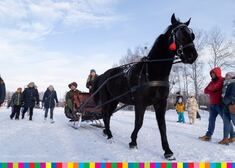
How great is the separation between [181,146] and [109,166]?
9.88 ft

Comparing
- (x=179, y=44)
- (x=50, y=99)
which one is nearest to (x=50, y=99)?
(x=50, y=99)

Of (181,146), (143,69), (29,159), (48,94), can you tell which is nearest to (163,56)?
(143,69)

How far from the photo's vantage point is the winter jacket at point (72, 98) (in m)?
10.7

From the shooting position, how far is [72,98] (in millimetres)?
10875

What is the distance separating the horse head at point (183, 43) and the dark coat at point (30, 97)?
11497mm

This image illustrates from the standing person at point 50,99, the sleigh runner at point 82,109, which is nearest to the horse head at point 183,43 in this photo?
the sleigh runner at point 82,109

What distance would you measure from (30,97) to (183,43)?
11881 millimetres

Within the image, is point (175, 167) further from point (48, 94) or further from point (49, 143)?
point (48, 94)

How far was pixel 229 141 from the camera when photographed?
25.5 ft

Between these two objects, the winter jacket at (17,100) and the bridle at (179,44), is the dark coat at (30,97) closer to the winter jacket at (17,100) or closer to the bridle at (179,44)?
the winter jacket at (17,100)

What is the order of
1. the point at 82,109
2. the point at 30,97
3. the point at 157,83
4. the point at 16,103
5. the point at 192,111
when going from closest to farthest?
1. the point at 157,83
2. the point at 82,109
3. the point at 30,97
4. the point at 16,103
5. the point at 192,111

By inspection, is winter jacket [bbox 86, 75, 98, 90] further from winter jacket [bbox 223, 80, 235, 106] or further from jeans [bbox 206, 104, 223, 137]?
winter jacket [bbox 223, 80, 235, 106]

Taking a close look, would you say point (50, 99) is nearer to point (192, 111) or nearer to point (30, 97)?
point (30, 97)

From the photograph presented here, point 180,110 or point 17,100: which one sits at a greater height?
point 17,100
